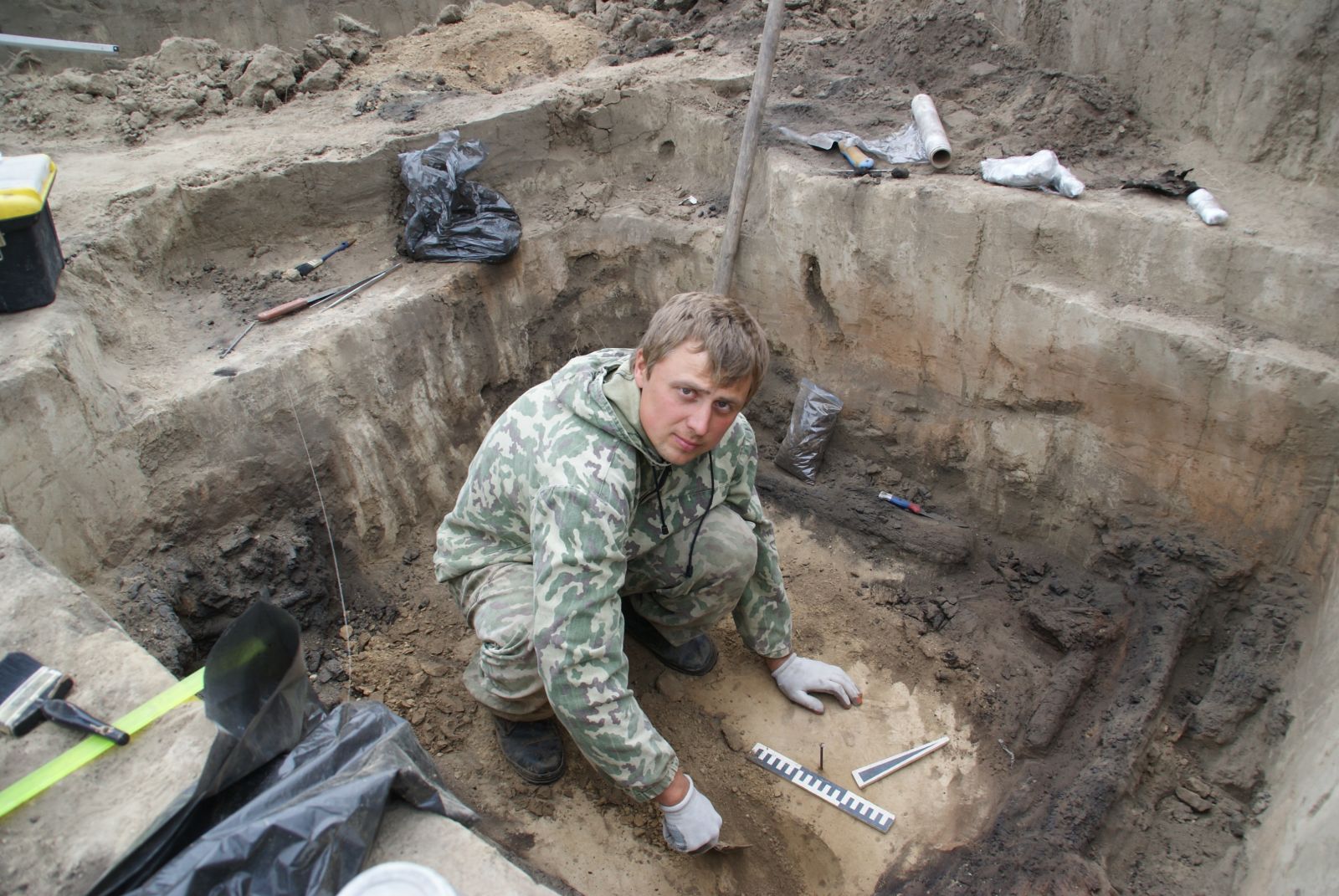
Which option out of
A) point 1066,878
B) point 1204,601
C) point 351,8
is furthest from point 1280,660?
point 351,8

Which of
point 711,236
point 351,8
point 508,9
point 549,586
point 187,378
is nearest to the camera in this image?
point 549,586

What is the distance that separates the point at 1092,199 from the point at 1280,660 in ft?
5.73

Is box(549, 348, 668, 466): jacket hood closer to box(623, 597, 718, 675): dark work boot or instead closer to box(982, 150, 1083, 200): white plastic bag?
box(623, 597, 718, 675): dark work boot

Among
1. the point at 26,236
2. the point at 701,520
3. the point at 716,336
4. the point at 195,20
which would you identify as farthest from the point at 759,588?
the point at 195,20

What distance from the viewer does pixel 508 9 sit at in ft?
19.7

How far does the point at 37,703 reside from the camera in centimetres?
191

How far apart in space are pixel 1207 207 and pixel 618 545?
94.7 inches

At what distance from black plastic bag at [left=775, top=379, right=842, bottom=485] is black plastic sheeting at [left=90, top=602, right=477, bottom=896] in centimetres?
253

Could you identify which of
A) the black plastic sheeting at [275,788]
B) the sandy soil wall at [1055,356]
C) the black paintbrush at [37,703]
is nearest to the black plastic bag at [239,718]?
the black plastic sheeting at [275,788]

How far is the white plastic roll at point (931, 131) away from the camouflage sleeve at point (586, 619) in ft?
7.47

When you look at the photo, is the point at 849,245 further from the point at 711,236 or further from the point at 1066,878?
the point at 1066,878

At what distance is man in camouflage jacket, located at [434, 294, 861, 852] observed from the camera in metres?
2.32

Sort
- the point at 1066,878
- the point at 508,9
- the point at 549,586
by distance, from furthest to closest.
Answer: the point at 508,9, the point at 1066,878, the point at 549,586

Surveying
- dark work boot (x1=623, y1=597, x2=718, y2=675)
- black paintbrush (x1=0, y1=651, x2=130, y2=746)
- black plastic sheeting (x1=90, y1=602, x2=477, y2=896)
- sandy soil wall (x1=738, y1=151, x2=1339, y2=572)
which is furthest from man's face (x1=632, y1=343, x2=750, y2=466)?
sandy soil wall (x1=738, y1=151, x2=1339, y2=572)
